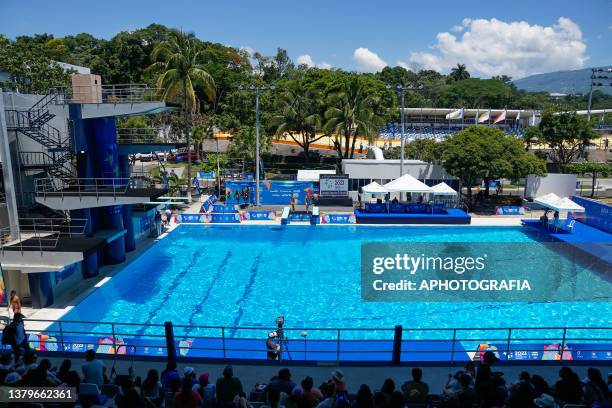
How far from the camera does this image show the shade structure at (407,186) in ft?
100

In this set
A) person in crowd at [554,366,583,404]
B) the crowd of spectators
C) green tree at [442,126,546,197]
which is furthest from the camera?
green tree at [442,126,546,197]

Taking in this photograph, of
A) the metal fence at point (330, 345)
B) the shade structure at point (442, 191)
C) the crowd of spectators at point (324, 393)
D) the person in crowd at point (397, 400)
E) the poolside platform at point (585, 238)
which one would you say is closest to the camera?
the person in crowd at point (397, 400)

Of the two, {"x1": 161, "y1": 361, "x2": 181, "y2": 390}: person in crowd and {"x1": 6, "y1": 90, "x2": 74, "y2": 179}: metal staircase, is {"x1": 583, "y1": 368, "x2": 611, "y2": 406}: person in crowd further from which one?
{"x1": 6, "y1": 90, "x2": 74, "y2": 179}: metal staircase

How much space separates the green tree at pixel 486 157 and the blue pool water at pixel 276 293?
5.50m

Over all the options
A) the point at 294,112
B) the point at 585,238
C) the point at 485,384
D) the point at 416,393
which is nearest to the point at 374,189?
the point at 585,238

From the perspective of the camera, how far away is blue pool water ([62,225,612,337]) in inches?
680

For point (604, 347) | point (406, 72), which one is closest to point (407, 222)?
point (604, 347)

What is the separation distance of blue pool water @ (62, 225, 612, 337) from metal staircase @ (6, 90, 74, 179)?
5.45 m

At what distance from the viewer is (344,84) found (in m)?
44.5

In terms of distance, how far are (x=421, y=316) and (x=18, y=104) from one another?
17.6 meters

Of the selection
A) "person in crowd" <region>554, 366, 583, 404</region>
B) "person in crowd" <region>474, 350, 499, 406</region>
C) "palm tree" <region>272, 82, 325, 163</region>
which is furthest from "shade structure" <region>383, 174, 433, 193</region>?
"person in crowd" <region>554, 366, 583, 404</region>

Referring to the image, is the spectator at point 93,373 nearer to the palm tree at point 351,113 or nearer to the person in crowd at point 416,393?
the person in crowd at point 416,393

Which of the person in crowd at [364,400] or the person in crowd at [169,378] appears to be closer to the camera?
the person in crowd at [364,400]

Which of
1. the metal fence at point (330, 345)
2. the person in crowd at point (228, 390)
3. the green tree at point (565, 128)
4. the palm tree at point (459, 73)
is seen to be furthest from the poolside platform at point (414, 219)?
the palm tree at point (459, 73)
